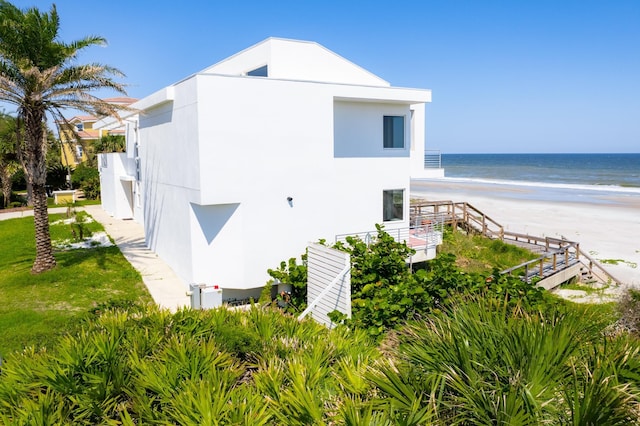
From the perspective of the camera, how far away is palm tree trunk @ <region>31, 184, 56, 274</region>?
1652 cm

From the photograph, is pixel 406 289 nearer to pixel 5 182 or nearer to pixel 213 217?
pixel 213 217

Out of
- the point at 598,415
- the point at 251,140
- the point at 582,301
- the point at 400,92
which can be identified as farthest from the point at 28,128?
the point at 582,301

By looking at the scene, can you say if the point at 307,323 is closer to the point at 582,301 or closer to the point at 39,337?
the point at 39,337

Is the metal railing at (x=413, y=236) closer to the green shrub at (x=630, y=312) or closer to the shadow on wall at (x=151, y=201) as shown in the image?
the green shrub at (x=630, y=312)

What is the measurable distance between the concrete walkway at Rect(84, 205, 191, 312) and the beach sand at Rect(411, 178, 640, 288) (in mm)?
16283

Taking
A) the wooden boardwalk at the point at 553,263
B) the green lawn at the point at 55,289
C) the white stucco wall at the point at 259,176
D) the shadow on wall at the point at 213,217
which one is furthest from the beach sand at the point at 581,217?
the green lawn at the point at 55,289

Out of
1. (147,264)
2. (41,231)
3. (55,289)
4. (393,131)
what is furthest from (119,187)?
(393,131)

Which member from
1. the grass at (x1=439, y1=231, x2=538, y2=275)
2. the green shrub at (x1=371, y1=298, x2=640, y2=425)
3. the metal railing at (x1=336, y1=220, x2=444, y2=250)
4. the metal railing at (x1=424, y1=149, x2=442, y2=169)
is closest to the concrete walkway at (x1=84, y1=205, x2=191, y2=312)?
the metal railing at (x1=336, y1=220, x2=444, y2=250)

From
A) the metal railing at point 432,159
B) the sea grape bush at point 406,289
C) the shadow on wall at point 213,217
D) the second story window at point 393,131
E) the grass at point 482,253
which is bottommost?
the grass at point 482,253

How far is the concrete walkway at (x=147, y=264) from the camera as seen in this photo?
15.4 m

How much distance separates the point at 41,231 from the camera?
1669 centimetres

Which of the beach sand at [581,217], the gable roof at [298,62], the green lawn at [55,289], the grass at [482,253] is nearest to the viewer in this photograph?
the green lawn at [55,289]

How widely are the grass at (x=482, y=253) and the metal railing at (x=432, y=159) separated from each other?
3.89 meters

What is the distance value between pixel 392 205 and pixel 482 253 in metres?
6.65
